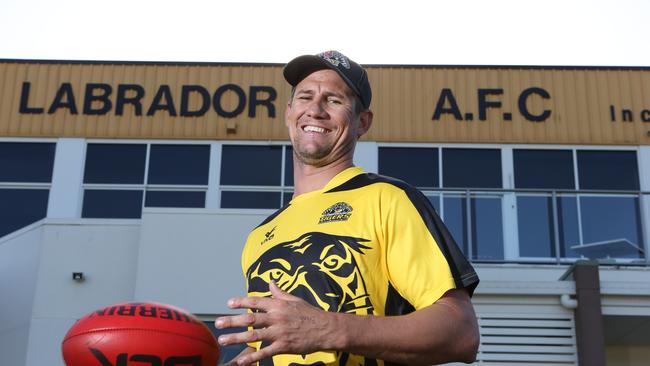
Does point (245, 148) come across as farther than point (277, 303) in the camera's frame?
Yes

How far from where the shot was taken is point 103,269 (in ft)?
39.6

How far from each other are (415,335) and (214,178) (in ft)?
41.5

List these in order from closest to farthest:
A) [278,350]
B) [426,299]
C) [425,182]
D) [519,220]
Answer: [278,350]
[426,299]
[519,220]
[425,182]

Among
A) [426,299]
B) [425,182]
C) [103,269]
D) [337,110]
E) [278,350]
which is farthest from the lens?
[425,182]

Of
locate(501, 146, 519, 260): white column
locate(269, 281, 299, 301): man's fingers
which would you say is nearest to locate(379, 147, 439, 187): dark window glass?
locate(501, 146, 519, 260): white column

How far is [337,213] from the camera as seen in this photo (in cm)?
275

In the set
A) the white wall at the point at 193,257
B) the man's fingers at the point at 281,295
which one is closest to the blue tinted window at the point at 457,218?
the white wall at the point at 193,257

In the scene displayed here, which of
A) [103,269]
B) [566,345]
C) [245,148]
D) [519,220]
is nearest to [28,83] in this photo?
[245,148]

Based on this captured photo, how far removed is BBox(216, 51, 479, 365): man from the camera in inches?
86.4

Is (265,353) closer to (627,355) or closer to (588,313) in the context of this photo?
(588,313)

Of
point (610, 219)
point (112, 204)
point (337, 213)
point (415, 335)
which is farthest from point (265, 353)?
point (112, 204)

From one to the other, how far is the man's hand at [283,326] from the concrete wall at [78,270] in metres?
10.1

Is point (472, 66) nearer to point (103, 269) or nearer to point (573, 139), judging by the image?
point (573, 139)

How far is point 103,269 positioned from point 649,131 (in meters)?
9.65
